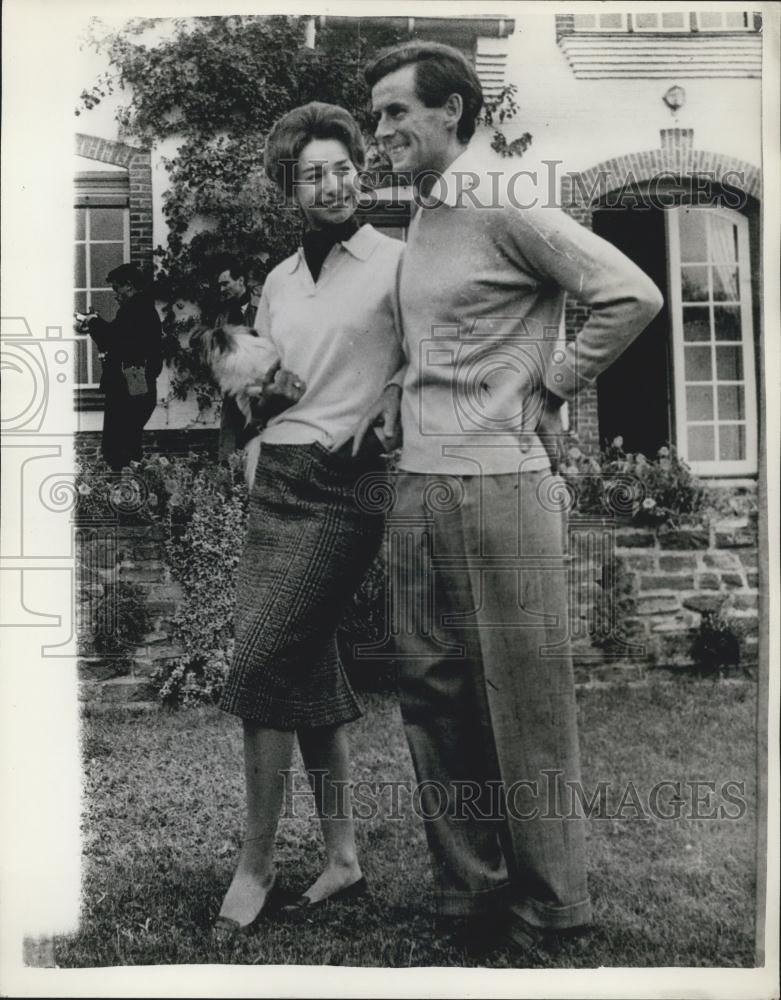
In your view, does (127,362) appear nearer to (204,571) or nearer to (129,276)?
(129,276)

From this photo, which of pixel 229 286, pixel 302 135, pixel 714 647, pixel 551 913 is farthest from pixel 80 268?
pixel 551 913

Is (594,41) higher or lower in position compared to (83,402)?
higher

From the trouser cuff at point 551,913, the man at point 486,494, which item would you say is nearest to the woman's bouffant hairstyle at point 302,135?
the man at point 486,494

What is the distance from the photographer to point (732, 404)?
3914mm

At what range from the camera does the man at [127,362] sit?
3.89 metres

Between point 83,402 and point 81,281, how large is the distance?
46cm

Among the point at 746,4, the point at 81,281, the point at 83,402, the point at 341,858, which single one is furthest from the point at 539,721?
the point at 746,4

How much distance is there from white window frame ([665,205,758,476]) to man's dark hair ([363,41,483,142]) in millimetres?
838

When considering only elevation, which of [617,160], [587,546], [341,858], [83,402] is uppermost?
[617,160]

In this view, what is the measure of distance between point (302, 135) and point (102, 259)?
88 cm

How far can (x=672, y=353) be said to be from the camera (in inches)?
153

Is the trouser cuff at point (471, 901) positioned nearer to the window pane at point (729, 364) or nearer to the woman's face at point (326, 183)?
the window pane at point (729, 364)

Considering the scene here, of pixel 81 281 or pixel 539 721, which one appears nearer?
pixel 539 721

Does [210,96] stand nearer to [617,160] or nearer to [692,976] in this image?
[617,160]
